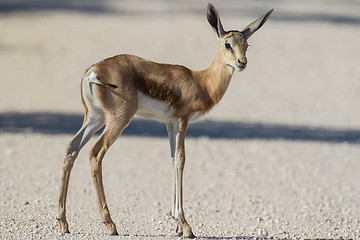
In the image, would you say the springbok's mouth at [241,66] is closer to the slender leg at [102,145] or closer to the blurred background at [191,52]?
the slender leg at [102,145]

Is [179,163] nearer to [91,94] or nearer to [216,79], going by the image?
[216,79]

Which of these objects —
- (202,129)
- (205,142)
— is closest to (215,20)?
(205,142)

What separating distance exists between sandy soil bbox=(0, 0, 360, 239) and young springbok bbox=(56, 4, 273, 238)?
0.63 metres

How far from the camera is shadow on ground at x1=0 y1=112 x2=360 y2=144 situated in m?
13.0

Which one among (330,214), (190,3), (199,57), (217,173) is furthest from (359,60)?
(190,3)

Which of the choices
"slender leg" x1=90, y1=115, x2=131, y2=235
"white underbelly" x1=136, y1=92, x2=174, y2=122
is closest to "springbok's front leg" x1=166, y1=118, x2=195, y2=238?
"white underbelly" x1=136, y1=92, x2=174, y2=122

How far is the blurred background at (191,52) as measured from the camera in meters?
15.0

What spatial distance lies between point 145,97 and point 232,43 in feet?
3.35

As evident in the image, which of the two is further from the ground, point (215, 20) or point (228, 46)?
point (215, 20)

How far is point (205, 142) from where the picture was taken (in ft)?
41.0

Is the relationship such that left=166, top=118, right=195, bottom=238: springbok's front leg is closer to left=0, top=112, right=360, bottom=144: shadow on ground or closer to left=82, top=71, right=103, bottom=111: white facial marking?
left=82, top=71, right=103, bottom=111: white facial marking

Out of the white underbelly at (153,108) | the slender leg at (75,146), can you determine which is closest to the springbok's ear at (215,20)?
the white underbelly at (153,108)

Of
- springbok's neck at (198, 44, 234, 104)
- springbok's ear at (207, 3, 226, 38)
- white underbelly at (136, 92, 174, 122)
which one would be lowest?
white underbelly at (136, 92, 174, 122)

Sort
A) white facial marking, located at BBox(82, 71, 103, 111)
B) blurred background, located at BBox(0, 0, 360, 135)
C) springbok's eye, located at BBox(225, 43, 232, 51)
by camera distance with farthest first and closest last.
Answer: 1. blurred background, located at BBox(0, 0, 360, 135)
2. springbok's eye, located at BBox(225, 43, 232, 51)
3. white facial marking, located at BBox(82, 71, 103, 111)
